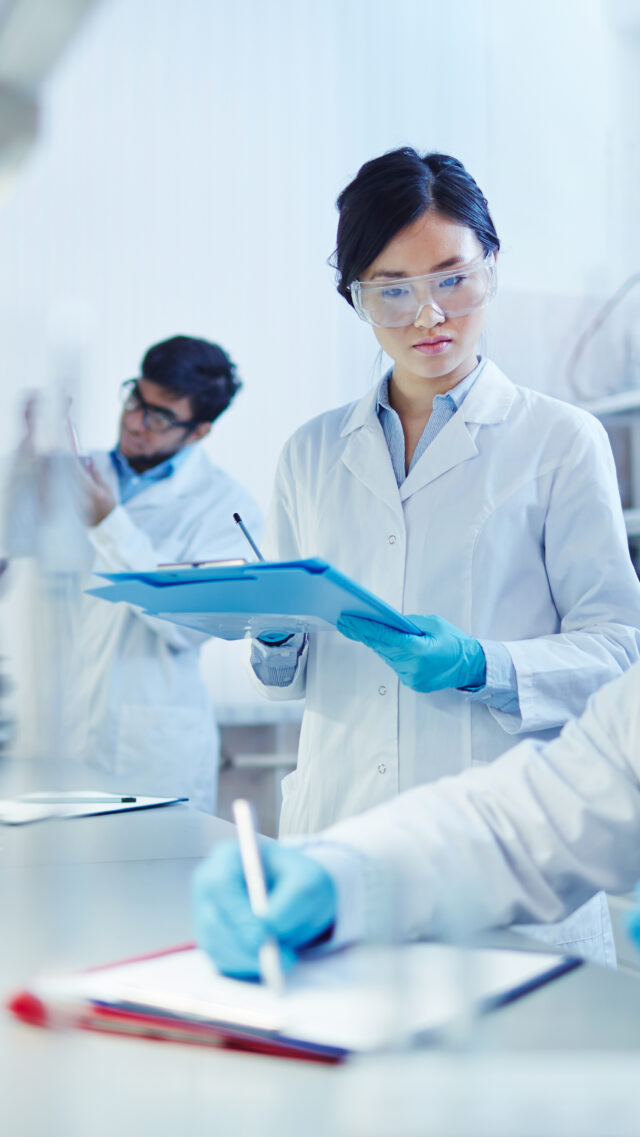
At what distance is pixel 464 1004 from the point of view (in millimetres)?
490

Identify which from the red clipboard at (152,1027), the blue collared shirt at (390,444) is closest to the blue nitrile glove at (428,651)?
the blue collared shirt at (390,444)

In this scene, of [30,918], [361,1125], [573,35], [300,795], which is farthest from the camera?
[300,795]

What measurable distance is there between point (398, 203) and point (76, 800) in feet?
3.13

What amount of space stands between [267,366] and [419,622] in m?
1.89

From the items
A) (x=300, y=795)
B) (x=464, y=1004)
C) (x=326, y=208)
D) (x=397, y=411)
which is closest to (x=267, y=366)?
(x=326, y=208)

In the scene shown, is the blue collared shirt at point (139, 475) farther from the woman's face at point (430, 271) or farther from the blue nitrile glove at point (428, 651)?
the blue nitrile glove at point (428, 651)

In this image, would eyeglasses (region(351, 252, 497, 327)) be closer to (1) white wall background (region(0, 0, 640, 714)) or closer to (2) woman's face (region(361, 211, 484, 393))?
(2) woman's face (region(361, 211, 484, 393))

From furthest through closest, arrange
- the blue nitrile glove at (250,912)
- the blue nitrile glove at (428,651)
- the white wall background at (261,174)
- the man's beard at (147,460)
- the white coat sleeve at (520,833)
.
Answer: the man's beard at (147,460) → the white wall background at (261,174) → the blue nitrile glove at (428,651) → the white coat sleeve at (520,833) → the blue nitrile glove at (250,912)

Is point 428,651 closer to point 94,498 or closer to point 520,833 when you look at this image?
point 520,833

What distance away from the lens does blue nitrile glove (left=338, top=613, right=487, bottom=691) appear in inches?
51.3

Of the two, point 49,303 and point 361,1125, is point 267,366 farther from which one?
point 361,1125

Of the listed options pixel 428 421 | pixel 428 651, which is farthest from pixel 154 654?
pixel 428 651

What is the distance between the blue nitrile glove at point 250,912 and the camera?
0.71 metres

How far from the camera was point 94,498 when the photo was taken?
2.39 m
